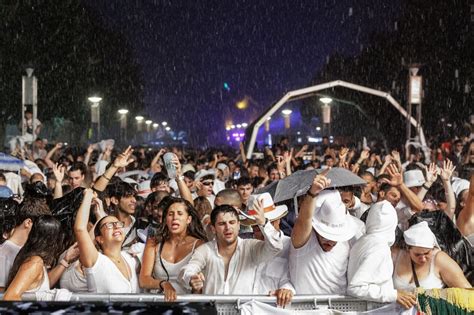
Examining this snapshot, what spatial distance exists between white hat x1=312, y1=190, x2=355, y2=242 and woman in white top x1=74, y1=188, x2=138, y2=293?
1.57 m

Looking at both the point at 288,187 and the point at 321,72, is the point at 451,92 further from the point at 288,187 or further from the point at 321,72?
the point at 321,72

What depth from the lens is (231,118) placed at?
596 ft

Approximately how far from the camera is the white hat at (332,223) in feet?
19.6

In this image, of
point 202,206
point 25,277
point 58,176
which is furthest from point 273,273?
point 58,176

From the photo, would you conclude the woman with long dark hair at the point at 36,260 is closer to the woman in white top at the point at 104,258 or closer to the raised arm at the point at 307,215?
the woman in white top at the point at 104,258

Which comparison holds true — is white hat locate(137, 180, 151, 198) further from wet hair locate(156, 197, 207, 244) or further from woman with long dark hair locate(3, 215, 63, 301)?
woman with long dark hair locate(3, 215, 63, 301)

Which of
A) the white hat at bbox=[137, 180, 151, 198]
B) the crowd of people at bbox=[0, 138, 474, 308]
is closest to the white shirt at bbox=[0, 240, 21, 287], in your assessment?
the crowd of people at bbox=[0, 138, 474, 308]

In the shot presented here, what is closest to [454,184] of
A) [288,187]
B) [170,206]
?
[288,187]

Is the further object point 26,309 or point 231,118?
point 231,118

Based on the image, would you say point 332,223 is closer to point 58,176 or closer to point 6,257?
point 6,257

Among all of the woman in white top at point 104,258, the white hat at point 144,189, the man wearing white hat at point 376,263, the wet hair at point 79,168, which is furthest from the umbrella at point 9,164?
the man wearing white hat at point 376,263

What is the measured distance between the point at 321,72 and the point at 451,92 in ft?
130

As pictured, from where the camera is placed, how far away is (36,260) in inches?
234

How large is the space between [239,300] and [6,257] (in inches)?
81.9
